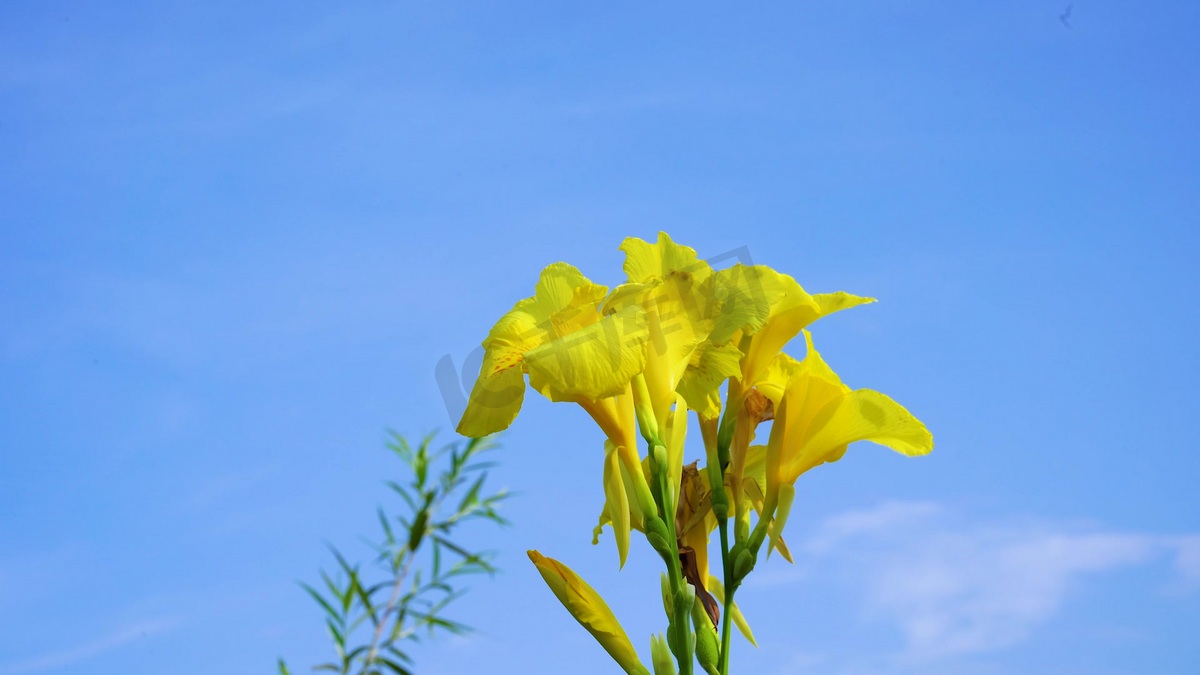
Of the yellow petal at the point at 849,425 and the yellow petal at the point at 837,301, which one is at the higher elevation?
the yellow petal at the point at 837,301

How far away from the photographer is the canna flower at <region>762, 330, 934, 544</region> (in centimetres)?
166

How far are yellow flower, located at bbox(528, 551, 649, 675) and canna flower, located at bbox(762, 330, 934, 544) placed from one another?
30cm

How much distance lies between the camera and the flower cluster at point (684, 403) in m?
1.46

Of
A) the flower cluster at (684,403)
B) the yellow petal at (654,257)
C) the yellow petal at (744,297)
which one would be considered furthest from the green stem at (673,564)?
the yellow petal at (654,257)

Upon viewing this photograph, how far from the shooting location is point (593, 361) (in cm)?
140

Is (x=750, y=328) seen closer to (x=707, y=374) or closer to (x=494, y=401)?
(x=707, y=374)

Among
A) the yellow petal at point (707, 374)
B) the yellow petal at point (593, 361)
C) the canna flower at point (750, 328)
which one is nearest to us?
the yellow petal at point (593, 361)

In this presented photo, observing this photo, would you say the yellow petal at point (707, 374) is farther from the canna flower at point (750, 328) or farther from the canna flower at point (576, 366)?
the canna flower at point (576, 366)

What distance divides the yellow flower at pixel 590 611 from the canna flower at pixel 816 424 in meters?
0.30

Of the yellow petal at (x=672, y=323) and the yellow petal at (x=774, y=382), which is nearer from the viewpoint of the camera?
the yellow petal at (x=672, y=323)

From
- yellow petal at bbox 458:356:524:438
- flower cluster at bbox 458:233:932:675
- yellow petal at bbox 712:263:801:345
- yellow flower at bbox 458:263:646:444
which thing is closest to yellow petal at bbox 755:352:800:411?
flower cluster at bbox 458:233:932:675

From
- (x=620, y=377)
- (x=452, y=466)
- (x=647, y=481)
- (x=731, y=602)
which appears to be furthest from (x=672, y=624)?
(x=452, y=466)

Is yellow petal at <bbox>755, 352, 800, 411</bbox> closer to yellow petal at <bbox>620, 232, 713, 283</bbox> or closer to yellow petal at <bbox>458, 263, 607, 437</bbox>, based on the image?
yellow petal at <bbox>620, 232, 713, 283</bbox>

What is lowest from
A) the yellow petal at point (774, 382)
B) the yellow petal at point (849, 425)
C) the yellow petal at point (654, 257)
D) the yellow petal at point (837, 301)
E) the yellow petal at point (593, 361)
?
the yellow petal at point (849, 425)
